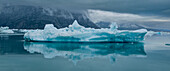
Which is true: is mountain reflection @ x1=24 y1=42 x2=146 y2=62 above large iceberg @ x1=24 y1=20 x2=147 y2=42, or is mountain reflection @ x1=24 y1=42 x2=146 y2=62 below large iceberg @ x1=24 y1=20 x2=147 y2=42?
below

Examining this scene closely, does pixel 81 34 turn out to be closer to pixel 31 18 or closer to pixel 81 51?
pixel 81 51

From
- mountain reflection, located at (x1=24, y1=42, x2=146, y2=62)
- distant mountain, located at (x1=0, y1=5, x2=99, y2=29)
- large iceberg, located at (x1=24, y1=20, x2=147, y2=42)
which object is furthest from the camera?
distant mountain, located at (x1=0, y1=5, x2=99, y2=29)

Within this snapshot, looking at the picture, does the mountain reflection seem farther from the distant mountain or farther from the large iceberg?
the distant mountain

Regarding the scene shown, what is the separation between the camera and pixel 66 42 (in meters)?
26.1

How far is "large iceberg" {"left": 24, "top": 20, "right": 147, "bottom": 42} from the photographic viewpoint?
24422 mm

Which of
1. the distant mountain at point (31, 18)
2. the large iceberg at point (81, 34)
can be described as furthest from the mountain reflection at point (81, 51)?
the distant mountain at point (31, 18)

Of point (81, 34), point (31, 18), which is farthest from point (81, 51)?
point (31, 18)

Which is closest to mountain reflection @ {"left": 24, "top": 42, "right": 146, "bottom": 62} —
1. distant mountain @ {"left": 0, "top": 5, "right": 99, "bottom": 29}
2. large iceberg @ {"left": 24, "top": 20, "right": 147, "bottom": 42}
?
large iceberg @ {"left": 24, "top": 20, "right": 147, "bottom": 42}

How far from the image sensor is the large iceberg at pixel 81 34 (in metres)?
24.4

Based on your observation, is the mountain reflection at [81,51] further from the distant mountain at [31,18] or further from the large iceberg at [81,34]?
the distant mountain at [31,18]

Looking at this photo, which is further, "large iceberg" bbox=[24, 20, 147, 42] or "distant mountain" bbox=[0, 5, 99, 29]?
"distant mountain" bbox=[0, 5, 99, 29]

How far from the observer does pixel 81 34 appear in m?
24.2

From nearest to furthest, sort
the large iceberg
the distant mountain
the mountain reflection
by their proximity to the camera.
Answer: the mountain reflection, the large iceberg, the distant mountain

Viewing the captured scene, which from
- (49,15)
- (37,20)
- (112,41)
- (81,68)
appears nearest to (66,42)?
(112,41)
